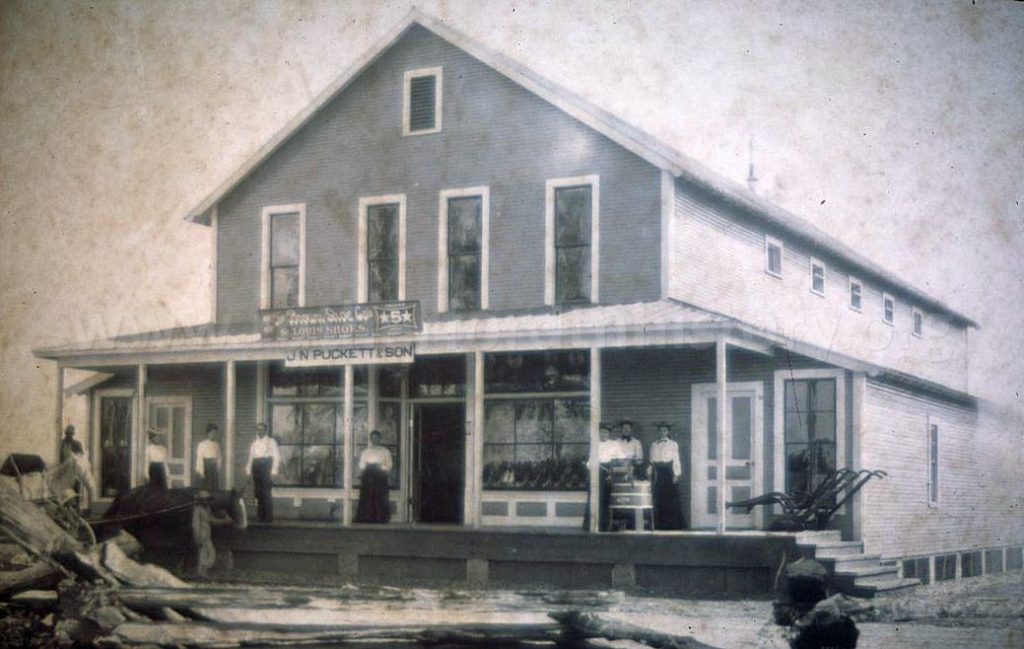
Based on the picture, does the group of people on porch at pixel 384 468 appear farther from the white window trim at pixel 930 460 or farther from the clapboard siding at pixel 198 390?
the white window trim at pixel 930 460

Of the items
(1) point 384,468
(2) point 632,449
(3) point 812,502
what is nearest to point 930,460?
(3) point 812,502

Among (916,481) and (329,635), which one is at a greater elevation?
(916,481)

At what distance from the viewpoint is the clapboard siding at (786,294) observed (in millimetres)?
16609

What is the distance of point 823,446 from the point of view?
16.2 meters

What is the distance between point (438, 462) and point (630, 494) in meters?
3.47

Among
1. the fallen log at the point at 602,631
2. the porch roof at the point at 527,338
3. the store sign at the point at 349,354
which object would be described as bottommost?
the fallen log at the point at 602,631

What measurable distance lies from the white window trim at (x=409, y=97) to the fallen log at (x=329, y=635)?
26.3ft

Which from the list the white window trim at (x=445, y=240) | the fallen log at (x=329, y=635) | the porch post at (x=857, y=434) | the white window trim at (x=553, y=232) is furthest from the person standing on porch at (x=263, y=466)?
the porch post at (x=857, y=434)

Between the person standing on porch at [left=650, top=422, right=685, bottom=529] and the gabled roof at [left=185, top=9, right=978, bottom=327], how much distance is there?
114 inches

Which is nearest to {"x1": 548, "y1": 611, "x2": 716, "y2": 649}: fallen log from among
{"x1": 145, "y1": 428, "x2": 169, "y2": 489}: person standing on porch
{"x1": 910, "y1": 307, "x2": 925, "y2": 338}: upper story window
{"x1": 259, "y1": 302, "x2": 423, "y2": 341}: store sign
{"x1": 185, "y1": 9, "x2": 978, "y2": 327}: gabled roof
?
{"x1": 185, "y1": 9, "x2": 978, "y2": 327}: gabled roof

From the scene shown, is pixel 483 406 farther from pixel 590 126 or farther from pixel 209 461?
pixel 590 126

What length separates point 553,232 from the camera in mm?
16781

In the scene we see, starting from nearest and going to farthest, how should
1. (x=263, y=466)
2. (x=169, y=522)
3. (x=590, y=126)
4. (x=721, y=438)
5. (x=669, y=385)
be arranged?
1. (x=721, y=438)
2. (x=169, y=522)
3. (x=590, y=126)
4. (x=669, y=385)
5. (x=263, y=466)

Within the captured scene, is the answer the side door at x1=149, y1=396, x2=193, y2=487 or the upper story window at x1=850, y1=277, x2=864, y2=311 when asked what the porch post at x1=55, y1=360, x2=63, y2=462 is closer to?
the side door at x1=149, y1=396, x2=193, y2=487
